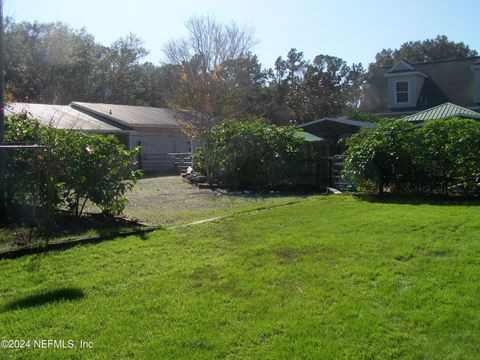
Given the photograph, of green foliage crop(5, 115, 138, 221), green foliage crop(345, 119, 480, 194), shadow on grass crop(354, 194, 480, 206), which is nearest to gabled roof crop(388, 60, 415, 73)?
green foliage crop(345, 119, 480, 194)

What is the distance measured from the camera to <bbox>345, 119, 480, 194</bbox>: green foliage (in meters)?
12.5

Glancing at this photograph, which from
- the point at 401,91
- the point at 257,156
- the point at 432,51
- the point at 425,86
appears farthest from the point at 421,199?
the point at 432,51

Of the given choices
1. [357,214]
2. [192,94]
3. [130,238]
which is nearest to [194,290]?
[130,238]

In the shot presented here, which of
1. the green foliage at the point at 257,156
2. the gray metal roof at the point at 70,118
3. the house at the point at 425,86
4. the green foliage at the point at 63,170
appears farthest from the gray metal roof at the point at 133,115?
the green foliage at the point at 63,170

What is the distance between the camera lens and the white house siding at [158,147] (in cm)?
2883

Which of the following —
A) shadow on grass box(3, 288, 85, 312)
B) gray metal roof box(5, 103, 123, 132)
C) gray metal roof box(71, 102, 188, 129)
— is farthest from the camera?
gray metal roof box(71, 102, 188, 129)

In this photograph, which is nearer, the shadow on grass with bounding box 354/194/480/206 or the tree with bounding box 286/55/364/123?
the shadow on grass with bounding box 354/194/480/206

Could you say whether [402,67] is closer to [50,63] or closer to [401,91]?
[401,91]

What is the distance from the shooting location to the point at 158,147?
30.4 m

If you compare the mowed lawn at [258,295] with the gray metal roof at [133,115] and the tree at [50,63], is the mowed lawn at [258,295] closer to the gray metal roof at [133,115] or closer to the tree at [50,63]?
the gray metal roof at [133,115]

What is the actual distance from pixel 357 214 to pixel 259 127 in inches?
331

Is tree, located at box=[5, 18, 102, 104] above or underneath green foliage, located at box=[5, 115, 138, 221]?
above

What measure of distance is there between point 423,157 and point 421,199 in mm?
1352

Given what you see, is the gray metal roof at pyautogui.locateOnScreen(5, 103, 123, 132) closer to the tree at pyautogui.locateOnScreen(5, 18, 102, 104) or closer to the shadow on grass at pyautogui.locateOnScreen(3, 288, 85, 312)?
the tree at pyautogui.locateOnScreen(5, 18, 102, 104)
